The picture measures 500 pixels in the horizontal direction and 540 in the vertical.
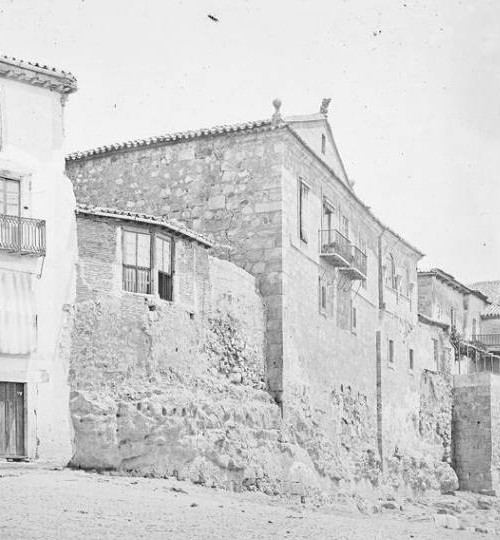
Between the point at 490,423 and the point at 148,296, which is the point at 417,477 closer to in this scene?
the point at 490,423

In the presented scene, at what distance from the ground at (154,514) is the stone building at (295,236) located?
16.2 ft

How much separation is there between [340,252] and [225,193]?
4.86 meters

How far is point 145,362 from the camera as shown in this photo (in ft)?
77.5

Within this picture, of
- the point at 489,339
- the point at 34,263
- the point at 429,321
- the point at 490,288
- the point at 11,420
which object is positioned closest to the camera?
the point at 11,420

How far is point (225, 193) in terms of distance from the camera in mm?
30109

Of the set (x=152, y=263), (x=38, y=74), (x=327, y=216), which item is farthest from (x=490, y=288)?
(x=38, y=74)

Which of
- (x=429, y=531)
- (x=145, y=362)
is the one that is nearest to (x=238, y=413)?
(x=145, y=362)

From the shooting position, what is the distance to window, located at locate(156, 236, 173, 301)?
2477cm

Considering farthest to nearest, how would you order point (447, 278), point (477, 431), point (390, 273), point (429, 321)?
point (447, 278) → point (429, 321) → point (477, 431) → point (390, 273)

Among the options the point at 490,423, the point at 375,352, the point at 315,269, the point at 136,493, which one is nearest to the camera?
the point at 136,493

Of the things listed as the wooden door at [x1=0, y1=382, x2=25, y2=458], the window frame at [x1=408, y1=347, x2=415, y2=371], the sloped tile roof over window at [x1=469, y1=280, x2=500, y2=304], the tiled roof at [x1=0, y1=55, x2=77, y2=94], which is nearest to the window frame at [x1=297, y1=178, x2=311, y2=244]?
the tiled roof at [x1=0, y1=55, x2=77, y2=94]

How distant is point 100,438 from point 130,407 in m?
1.00

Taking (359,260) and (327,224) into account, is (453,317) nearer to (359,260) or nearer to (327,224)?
(359,260)

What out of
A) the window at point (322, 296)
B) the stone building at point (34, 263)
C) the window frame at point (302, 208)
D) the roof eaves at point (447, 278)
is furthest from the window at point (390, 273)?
the stone building at point (34, 263)
